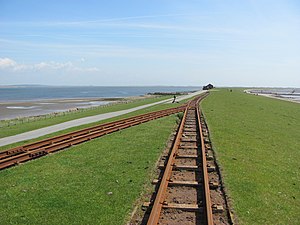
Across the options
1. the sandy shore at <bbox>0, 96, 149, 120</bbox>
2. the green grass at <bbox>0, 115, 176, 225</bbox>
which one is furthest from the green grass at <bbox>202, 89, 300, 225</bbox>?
the sandy shore at <bbox>0, 96, 149, 120</bbox>

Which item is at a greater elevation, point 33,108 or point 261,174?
point 261,174

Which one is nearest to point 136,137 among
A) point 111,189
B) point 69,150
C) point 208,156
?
point 69,150

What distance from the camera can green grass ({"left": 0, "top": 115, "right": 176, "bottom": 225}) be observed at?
681 centimetres

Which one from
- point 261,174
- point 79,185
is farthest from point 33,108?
point 261,174

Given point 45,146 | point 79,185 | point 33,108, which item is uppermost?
point 79,185

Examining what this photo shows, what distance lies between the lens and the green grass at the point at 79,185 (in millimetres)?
6812

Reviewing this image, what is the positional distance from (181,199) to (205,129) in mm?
11695

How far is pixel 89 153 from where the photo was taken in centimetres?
1297

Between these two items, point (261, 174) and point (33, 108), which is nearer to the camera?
point (261, 174)

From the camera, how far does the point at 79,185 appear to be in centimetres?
873

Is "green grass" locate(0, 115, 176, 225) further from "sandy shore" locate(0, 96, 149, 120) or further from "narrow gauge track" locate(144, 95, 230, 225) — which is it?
"sandy shore" locate(0, 96, 149, 120)

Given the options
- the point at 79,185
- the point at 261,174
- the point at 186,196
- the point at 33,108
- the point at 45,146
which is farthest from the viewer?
the point at 33,108

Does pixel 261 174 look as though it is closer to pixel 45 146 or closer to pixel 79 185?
pixel 79 185

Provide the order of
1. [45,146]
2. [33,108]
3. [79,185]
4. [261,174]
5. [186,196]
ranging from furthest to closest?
[33,108], [45,146], [261,174], [79,185], [186,196]
